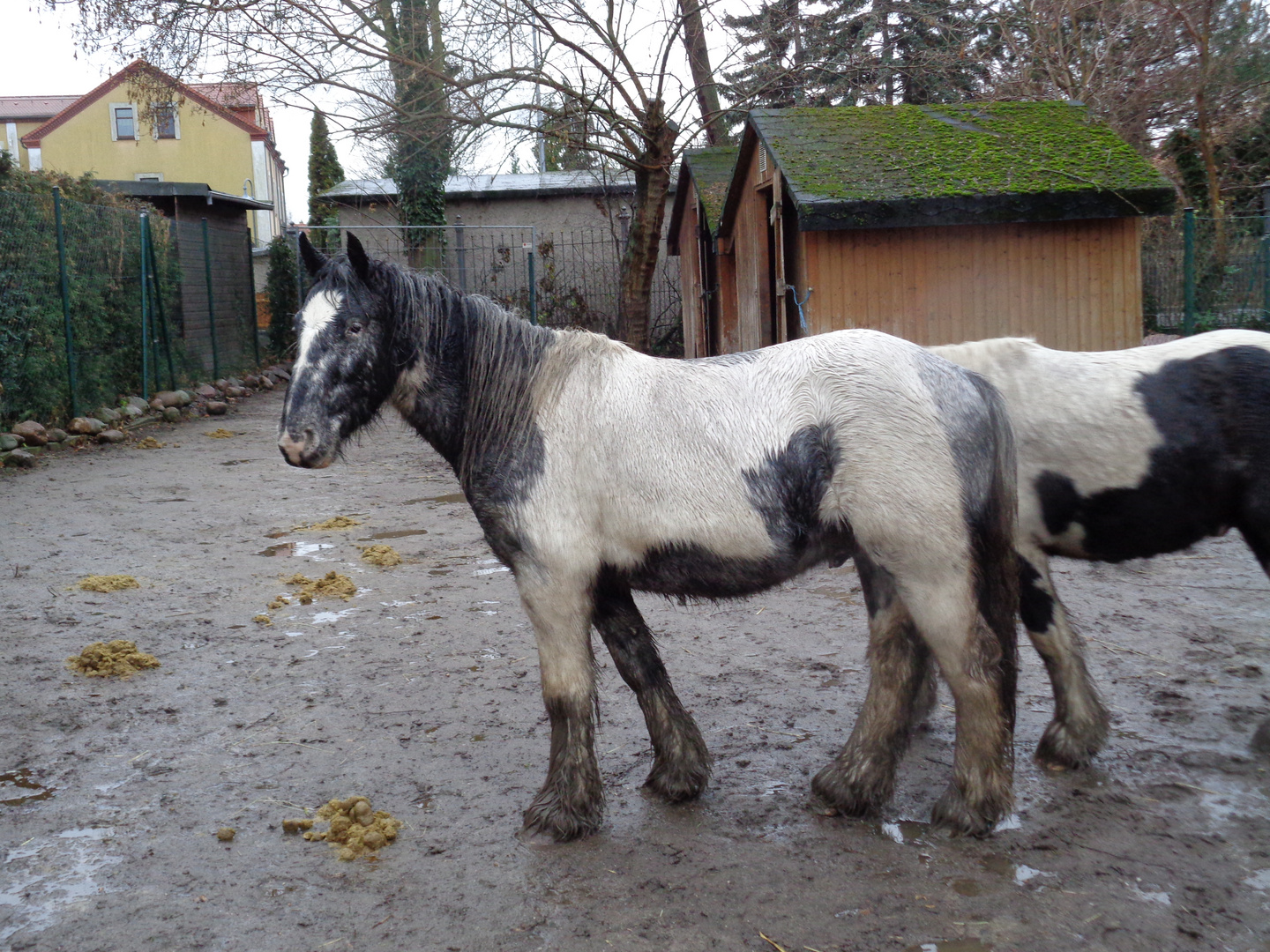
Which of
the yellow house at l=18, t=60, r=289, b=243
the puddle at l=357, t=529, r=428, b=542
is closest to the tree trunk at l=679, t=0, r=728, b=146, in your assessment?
the puddle at l=357, t=529, r=428, b=542

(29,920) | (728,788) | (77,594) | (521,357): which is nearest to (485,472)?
(521,357)

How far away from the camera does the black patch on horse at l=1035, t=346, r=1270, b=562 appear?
11.3ft

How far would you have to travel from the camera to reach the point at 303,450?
3.06 meters

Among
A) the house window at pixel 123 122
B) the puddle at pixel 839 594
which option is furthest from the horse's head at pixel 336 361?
the house window at pixel 123 122

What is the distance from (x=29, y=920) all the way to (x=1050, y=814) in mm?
3104

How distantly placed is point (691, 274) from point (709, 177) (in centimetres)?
163

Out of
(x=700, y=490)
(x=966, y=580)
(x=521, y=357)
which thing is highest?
(x=521, y=357)

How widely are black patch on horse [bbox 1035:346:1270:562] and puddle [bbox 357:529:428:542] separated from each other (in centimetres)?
495

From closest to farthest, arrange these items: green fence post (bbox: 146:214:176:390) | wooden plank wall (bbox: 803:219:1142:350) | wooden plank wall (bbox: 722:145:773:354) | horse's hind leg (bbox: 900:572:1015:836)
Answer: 1. horse's hind leg (bbox: 900:572:1015:836)
2. wooden plank wall (bbox: 803:219:1142:350)
3. wooden plank wall (bbox: 722:145:773:354)
4. green fence post (bbox: 146:214:176:390)

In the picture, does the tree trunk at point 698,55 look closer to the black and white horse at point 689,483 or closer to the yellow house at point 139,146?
the black and white horse at point 689,483

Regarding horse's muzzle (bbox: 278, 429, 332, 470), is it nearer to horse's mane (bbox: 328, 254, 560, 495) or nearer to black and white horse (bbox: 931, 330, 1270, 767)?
horse's mane (bbox: 328, 254, 560, 495)

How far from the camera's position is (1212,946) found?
8.04ft

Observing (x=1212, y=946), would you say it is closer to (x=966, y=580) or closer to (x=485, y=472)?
(x=966, y=580)

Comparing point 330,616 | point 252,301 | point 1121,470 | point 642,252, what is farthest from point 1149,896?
point 252,301
